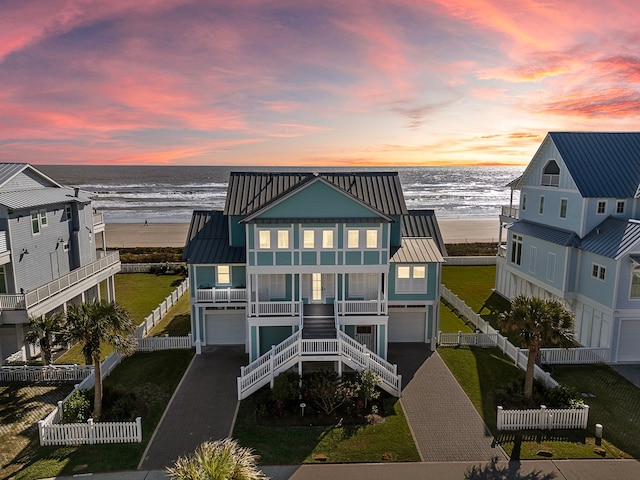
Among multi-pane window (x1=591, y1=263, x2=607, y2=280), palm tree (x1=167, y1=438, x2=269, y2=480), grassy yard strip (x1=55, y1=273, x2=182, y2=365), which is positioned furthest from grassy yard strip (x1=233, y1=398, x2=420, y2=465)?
multi-pane window (x1=591, y1=263, x2=607, y2=280)

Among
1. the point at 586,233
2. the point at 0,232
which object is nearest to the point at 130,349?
the point at 0,232

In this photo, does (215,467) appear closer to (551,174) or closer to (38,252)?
(38,252)

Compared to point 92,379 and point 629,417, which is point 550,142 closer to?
point 629,417

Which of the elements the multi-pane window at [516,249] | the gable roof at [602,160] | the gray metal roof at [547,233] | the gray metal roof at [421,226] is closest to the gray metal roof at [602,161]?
the gable roof at [602,160]

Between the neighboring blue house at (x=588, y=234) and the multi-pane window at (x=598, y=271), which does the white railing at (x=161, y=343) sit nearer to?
the neighboring blue house at (x=588, y=234)

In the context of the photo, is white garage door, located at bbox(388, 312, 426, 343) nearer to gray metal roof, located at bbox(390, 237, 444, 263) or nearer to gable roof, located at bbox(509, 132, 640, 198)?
gray metal roof, located at bbox(390, 237, 444, 263)

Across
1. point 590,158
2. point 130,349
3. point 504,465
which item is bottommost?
point 504,465
